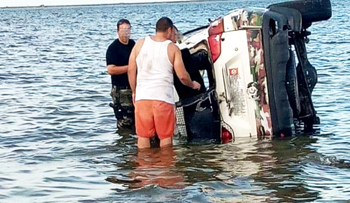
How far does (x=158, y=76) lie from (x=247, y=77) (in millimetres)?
1239

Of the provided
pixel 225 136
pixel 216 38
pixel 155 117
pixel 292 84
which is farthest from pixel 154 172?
pixel 292 84

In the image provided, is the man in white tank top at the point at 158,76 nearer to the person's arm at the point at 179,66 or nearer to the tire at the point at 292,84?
the person's arm at the point at 179,66

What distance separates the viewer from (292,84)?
902cm

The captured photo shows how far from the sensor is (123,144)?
32.0 feet

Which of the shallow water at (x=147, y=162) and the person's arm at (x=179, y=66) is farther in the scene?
the person's arm at (x=179, y=66)

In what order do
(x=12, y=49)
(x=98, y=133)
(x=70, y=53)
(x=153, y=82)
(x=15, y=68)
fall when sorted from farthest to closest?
(x=12, y=49), (x=70, y=53), (x=15, y=68), (x=98, y=133), (x=153, y=82)

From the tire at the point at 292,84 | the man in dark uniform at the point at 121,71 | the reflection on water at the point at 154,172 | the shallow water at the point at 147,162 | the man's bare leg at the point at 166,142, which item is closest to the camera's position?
the shallow water at the point at 147,162

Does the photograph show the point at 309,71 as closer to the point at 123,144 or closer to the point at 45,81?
the point at 123,144

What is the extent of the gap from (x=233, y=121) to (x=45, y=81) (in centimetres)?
931

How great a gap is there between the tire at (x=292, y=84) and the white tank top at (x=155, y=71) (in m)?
1.50

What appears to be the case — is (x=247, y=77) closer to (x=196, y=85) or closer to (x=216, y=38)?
(x=216, y=38)

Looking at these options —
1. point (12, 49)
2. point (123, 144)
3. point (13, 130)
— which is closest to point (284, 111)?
point (123, 144)

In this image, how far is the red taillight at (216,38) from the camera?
907 centimetres

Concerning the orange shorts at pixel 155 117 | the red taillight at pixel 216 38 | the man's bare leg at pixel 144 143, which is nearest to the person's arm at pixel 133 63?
the orange shorts at pixel 155 117
